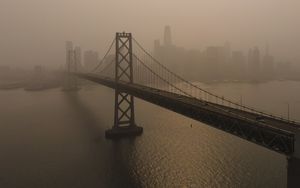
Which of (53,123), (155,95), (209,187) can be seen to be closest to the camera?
(209,187)

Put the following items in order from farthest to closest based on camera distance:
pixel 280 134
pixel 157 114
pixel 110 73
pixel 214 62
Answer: pixel 214 62, pixel 110 73, pixel 157 114, pixel 280 134

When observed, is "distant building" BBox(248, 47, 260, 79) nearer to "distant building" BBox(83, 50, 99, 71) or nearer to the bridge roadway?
"distant building" BBox(83, 50, 99, 71)

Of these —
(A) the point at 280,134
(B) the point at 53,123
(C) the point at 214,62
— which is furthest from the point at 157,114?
(C) the point at 214,62

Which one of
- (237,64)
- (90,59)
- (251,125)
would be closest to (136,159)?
(251,125)

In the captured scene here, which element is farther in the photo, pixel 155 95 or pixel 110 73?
pixel 110 73

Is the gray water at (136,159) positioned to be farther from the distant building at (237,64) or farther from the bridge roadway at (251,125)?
the distant building at (237,64)

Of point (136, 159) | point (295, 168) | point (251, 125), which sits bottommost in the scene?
point (136, 159)

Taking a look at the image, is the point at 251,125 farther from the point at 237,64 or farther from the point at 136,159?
the point at 237,64

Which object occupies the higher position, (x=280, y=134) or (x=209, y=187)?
(x=280, y=134)

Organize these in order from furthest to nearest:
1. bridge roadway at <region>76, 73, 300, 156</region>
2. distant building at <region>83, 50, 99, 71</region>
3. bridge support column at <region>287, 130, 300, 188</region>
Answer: distant building at <region>83, 50, 99, 71</region>
bridge roadway at <region>76, 73, 300, 156</region>
bridge support column at <region>287, 130, 300, 188</region>

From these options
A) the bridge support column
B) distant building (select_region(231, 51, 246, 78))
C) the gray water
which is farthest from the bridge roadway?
distant building (select_region(231, 51, 246, 78))

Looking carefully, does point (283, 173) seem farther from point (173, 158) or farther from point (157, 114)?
point (157, 114)
